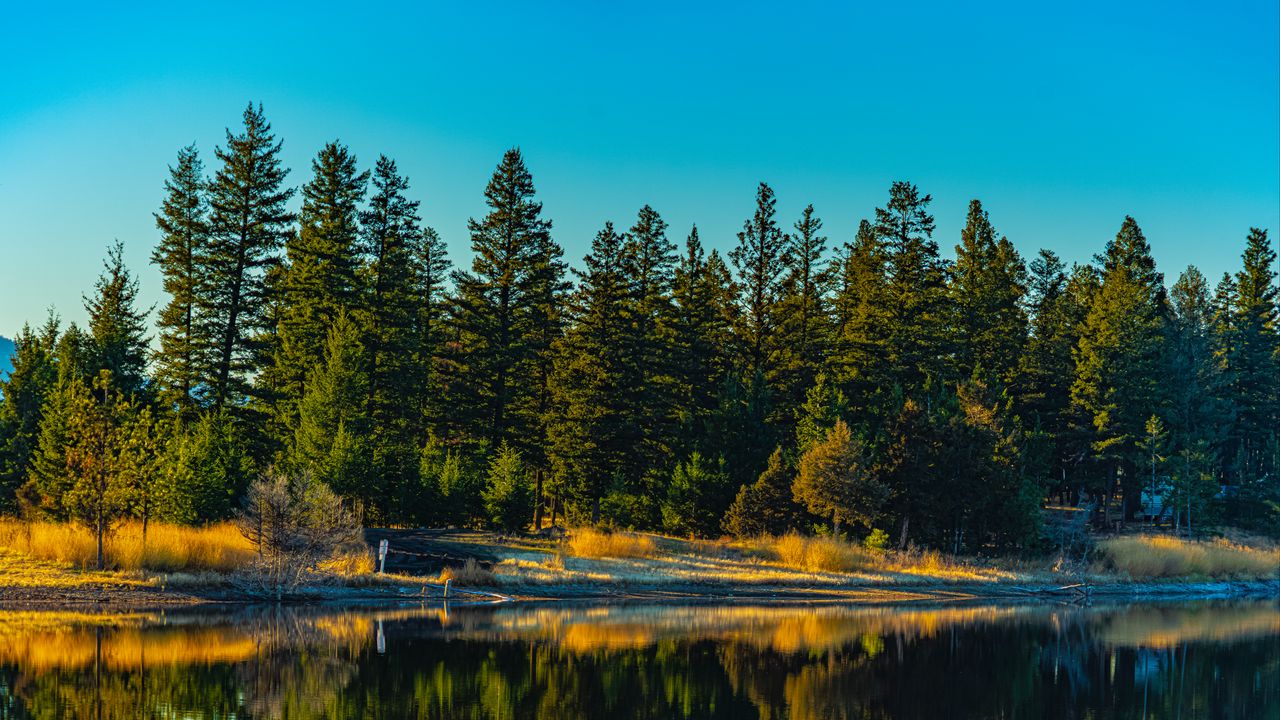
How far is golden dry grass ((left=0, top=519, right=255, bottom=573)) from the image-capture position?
35.6 meters

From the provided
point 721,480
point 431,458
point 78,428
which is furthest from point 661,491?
point 78,428

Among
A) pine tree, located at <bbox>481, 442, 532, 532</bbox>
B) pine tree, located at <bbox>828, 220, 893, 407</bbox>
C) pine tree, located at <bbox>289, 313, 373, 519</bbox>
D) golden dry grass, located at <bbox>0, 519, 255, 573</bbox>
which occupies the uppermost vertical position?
pine tree, located at <bbox>828, 220, 893, 407</bbox>

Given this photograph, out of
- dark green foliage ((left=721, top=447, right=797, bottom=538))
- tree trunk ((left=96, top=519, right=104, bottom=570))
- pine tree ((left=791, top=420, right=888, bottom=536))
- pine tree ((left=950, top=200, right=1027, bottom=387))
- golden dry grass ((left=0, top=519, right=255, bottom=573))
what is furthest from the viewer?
pine tree ((left=950, top=200, right=1027, bottom=387))

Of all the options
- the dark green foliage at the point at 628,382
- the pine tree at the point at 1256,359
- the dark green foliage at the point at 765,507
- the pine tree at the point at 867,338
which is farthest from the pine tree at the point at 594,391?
the pine tree at the point at 1256,359

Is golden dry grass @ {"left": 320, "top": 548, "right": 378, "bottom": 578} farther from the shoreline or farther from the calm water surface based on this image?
the calm water surface

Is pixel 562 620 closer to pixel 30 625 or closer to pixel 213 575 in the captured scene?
pixel 213 575

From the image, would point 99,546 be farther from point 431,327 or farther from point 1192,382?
point 1192,382

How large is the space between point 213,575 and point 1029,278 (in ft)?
250

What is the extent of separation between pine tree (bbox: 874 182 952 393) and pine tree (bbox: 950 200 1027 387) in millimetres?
2050

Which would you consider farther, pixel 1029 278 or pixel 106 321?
pixel 1029 278

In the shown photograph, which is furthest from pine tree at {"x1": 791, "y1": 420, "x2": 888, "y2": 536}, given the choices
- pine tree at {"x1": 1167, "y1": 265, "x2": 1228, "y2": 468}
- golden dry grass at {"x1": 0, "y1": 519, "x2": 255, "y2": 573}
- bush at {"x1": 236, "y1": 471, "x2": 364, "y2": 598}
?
pine tree at {"x1": 1167, "y1": 265, "x2": 1228, "y2": 468}

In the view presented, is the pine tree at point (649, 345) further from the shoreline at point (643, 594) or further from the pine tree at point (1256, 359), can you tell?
the pine tree at point (1256, 359)

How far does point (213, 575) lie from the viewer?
35.5m

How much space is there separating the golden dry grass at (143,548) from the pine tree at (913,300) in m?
45.4
